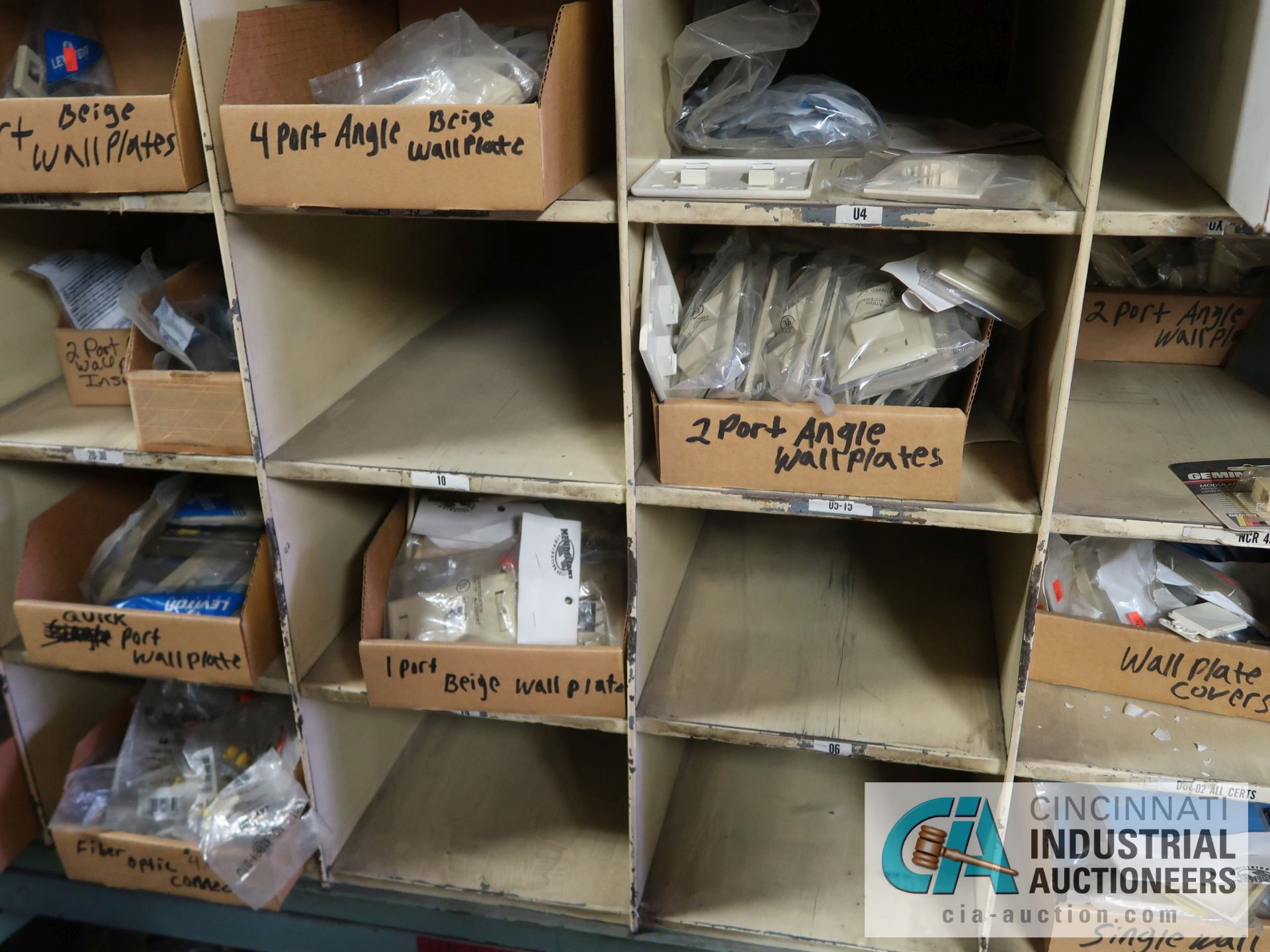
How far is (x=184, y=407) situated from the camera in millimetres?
1341

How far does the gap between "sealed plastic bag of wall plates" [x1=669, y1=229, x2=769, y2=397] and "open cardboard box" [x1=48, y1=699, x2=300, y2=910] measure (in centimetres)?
104

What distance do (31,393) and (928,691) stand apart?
1.47 m

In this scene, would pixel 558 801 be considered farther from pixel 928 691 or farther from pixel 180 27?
pixel 180 27

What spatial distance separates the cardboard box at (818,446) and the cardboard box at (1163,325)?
18.6 inches

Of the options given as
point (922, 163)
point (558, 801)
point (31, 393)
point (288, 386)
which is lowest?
point (558, 801)

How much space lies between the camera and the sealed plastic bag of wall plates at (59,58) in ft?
4.42

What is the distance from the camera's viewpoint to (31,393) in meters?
1.62

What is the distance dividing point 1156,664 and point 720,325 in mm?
A: 731

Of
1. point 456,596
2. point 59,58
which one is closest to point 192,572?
point 456,596

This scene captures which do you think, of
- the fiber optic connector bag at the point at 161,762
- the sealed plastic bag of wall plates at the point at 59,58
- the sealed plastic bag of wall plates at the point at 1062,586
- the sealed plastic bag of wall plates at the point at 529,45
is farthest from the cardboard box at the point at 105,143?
the sealed plastic bag of wall plates at the point at 1062,586

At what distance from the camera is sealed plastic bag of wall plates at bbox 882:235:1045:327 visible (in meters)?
1.16

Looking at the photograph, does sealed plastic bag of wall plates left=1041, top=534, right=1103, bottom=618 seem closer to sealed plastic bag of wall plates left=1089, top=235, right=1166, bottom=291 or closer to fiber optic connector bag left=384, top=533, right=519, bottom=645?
sealed plastic bag of wall plates left=1089, top=235, right=1166, bottom=291

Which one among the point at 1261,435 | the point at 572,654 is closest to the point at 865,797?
the point at 572,654

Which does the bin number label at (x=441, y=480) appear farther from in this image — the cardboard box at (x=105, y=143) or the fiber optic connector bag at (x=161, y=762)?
the fiber optic connector bag at (x=161, y=762)
